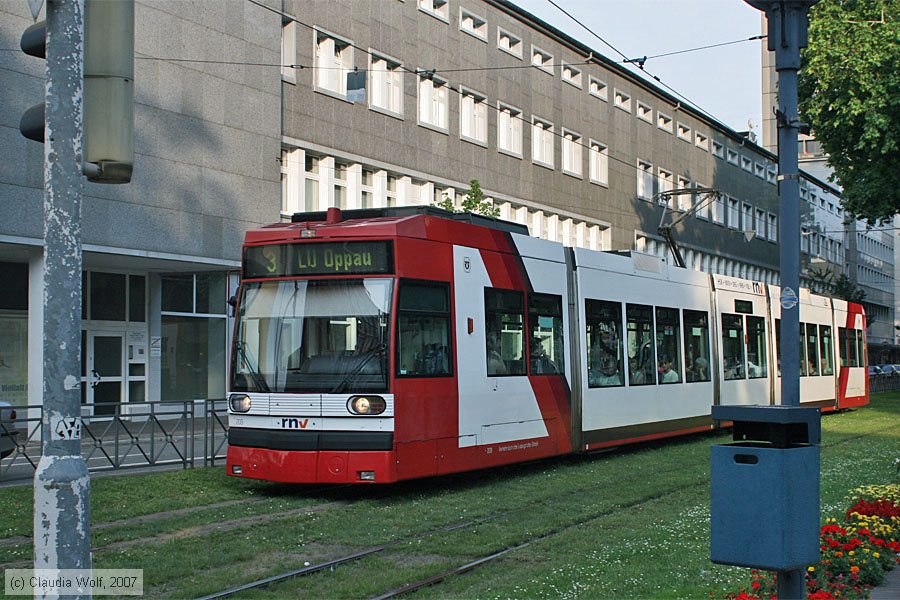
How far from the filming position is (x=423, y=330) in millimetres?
12750

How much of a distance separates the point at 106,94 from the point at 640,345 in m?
14.6

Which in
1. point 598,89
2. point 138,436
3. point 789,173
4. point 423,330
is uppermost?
point 598,89

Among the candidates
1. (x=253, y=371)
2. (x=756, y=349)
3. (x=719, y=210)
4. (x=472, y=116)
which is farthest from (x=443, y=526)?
(x=719, y=210)

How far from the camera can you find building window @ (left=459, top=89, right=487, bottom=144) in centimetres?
3678

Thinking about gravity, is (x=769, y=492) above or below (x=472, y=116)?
below

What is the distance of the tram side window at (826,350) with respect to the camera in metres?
30.1

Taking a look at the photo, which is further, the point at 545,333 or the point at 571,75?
the point at 571,75

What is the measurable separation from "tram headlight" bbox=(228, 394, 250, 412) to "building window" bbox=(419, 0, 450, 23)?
24244mm

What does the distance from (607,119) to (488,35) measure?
10636mm

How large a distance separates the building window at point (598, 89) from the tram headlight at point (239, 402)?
35415 millimetres

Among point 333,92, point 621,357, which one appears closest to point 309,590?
point 621,357

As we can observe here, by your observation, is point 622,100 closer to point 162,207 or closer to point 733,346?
point 733,346

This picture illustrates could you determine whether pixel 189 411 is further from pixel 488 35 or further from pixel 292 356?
pixel 488 35

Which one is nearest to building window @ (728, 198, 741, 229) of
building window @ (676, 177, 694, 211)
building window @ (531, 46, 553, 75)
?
building window @ (676, 177, 694, 211)
